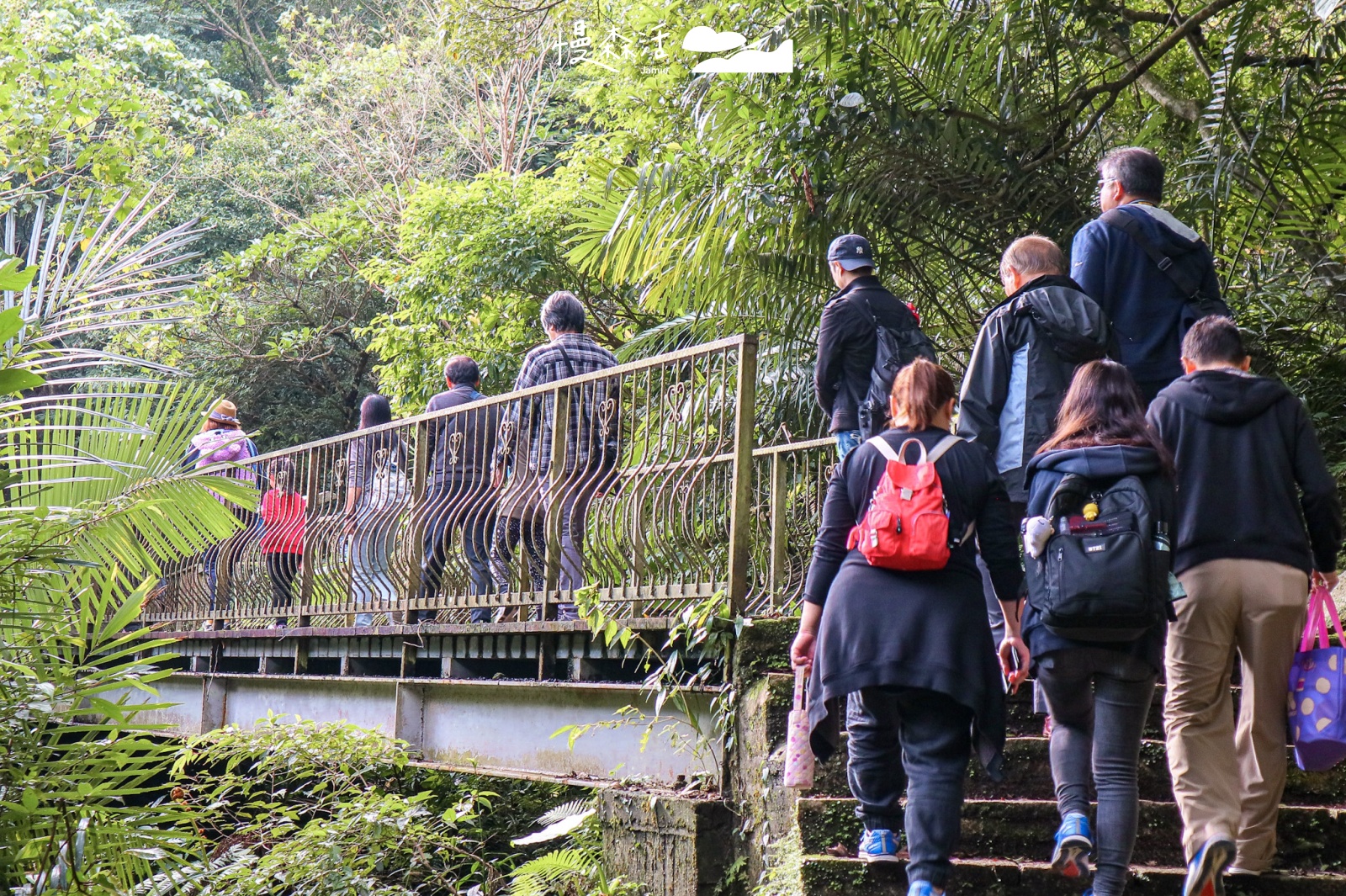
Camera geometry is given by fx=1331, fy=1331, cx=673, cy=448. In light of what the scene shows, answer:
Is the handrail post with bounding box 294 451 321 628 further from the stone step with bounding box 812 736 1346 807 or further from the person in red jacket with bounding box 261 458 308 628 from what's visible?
the stone step with bounding box 812 736 1346 807

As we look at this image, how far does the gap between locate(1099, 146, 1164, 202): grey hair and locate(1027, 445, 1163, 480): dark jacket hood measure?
57.4 inches

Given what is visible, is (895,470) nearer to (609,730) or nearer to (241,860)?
(609,730)

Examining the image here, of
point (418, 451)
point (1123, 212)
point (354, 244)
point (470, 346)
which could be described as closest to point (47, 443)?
point (1123, 212)

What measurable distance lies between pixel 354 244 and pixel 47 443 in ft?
56.3

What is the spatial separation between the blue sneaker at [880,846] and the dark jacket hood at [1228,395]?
162 centimetres

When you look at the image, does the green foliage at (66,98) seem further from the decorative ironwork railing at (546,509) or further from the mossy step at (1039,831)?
the mossy step at (1039,831)

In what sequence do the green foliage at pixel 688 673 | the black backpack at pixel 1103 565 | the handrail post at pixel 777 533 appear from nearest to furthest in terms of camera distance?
the black backpack at pixel 1103 565 → the green foliage at pixel 688 673 → the handrail post at pixel 777 533

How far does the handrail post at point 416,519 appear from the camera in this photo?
7.68 m

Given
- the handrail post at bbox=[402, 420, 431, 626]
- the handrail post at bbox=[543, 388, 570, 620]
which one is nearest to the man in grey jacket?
the handrail post at bbox=[543, 388, 570, 620]

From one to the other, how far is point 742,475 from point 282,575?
4972mm

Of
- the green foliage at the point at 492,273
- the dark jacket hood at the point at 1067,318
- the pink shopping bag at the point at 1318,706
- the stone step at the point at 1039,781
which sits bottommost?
the stone step at the point at 1039,781

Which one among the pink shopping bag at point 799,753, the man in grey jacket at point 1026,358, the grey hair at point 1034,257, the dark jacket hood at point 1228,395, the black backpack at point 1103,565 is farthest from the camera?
the grey hair at point 1034,257

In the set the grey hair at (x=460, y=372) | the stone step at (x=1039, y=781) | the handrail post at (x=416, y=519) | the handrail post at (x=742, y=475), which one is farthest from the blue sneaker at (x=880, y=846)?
the grey hair at (x=460, y=372)

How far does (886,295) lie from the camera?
5.49 metres
